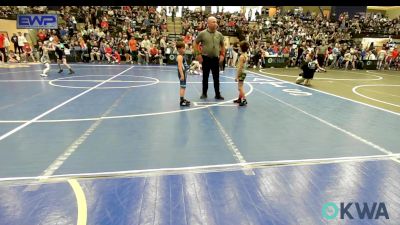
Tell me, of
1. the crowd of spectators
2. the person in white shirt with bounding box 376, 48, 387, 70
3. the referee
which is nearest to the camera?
the referee

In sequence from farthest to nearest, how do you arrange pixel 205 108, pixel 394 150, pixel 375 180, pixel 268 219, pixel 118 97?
pixel 118 97 → pixel 205 108 → pixel 394 150 → pixel 375 180 → pixel 268 219

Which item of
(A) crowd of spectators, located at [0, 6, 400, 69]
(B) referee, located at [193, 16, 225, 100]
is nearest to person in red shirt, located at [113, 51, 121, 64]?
(A) crowd of spectators, located at [0, 6, 400, 69]

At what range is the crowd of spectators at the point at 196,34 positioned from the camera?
1956 centimetres

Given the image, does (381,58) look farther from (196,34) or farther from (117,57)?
(117,57)

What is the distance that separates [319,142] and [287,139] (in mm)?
510

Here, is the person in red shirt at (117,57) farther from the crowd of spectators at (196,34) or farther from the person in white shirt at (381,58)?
the person in white shirt at (381,58)

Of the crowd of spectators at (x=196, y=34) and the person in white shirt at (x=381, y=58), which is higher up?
the crowd of spectators at (x=196, y=34)

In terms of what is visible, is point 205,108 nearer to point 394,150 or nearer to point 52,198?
point 394,150

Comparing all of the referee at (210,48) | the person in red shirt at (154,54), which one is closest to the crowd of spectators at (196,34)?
the person in red shirt at (154,54)

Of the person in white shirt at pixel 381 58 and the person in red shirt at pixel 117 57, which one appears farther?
the person in white shirt at pixel 381 58

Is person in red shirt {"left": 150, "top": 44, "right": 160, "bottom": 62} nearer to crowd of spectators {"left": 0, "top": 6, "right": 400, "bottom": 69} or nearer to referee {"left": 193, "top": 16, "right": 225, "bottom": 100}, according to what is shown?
crowd of spectators {"left": 0, "top": 6, "right": 400, "bottom": 69}

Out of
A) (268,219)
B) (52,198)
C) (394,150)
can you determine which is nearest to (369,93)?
(394,150)

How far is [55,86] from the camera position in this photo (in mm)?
10133

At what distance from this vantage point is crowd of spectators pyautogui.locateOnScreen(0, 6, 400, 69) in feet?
64.2
